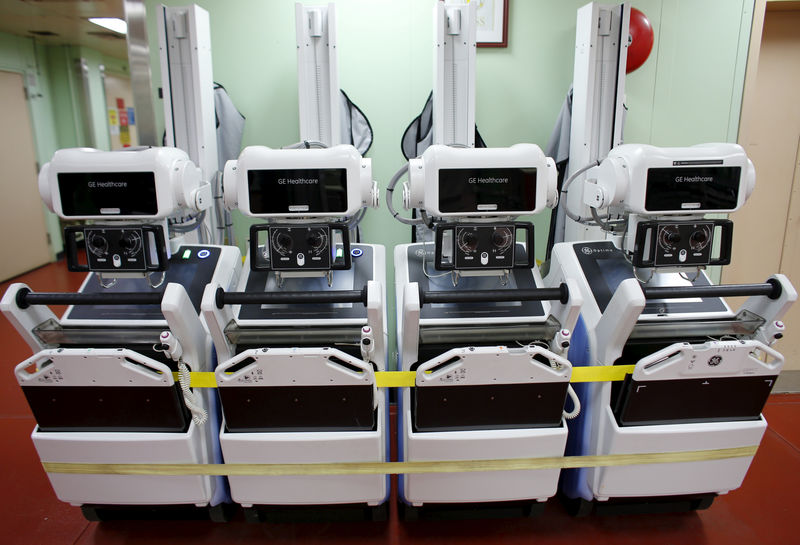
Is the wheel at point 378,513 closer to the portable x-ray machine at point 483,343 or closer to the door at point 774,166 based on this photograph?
the portable x-ray machine at point 483,343

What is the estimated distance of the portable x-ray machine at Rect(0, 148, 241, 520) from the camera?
1905 mm

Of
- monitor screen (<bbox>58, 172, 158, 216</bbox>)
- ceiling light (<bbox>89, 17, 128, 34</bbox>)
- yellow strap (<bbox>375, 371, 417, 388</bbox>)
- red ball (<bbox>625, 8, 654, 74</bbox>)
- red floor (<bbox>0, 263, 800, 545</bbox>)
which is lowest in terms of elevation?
red floor (<bbox>0, 263, 800, 545</bbox>)

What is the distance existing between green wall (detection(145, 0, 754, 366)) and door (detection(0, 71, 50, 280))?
4142 millimetres

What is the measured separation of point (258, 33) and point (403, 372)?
7.51 feet

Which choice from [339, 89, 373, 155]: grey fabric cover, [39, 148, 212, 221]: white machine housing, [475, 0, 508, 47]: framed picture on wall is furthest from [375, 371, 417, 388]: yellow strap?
[475, 0, 508, 47]: framed picture on wall

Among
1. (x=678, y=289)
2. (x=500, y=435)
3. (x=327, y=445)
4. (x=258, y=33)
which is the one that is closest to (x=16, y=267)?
(x=258, y=33)

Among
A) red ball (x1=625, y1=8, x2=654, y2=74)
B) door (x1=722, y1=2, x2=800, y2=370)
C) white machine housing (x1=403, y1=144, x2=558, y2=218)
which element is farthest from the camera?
door (x1=722, y1=2, x2=800, y2=370)

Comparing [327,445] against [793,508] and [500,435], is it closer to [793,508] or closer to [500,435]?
[500,435]

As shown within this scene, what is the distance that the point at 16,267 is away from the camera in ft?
20.0

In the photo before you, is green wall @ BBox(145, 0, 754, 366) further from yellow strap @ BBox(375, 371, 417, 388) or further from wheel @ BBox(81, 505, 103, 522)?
wheel @ BBox(81, 505, 103, 522)

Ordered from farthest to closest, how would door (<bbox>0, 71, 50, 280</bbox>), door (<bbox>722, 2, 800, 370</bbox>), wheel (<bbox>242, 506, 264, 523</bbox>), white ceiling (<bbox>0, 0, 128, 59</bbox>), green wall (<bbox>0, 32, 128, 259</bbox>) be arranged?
green wall (<bbox>0, 32, 128, 259</bbox>) → door (<bbox>0, 71, 50, 280</bbox>) → white ceiling (<bbox>0, 0, 128, 59</bbox>) → door (<bbox>722, 2, 800, 370</bbox>) → wheel (<bbox>242, 506, 264, 523</bbox>)

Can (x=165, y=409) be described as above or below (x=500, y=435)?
above

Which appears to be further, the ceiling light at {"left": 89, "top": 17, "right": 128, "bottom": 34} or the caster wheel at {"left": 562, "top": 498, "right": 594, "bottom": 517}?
the ceiling light at {"left": 89, "top": 17, "right": 128, "bottom": 34}

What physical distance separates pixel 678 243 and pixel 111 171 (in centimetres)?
225
